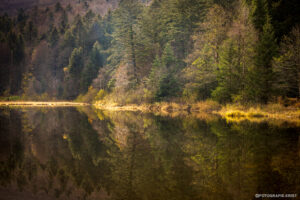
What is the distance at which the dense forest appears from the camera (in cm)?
3322

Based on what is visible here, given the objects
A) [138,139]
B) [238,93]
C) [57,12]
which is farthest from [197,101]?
[57,12]

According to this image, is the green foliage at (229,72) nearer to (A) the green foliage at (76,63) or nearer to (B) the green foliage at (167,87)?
(B) the green foliage at (167,87)

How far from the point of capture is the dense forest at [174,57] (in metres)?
33.2

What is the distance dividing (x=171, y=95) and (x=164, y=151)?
35202 millimetres

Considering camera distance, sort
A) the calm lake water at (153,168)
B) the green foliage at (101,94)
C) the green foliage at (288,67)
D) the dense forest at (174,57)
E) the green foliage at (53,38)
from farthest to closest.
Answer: the green foliage at (53,38) → the green foliage at (101,94) → the dense forest at (174,57) → the green foliage at (288,67) → the calm lake water at (153,168)

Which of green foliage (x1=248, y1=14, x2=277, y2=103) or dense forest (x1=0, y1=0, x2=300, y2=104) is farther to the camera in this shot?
dense forest (x1=0, y1=0, x2=300, y2=104)

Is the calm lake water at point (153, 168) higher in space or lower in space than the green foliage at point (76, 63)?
lower

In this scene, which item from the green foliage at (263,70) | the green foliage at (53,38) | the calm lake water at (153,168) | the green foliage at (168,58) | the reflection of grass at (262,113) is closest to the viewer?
the calm lake water at (153,168)

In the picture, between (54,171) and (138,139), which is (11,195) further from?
(138,139)

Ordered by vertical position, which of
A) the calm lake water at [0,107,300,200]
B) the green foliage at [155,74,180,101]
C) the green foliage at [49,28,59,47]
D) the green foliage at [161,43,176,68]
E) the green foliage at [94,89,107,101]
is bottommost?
the green foliage at [94,89,107,101]

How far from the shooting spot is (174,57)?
50188 mm

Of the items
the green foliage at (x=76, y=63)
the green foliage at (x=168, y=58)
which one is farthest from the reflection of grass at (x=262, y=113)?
the green foliage at (x=76, y=63)

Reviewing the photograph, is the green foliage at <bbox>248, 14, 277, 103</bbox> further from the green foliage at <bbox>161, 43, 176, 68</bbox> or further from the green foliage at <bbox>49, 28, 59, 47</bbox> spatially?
the green foliage at <bbox>49, 28, 59, 47</bbox>

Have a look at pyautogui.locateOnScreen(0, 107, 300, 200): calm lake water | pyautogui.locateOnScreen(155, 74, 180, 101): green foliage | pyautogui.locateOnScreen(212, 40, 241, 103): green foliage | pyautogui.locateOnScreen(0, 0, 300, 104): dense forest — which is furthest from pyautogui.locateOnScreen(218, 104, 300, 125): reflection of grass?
pyautogui.locateOnScreen(155, 74, 180, 101): green foliage
